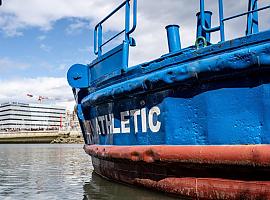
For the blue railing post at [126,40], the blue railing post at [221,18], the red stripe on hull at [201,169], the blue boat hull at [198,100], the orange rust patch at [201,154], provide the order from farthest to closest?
the blue railing post at [126,40] < the blue railing post at [221,18] < the blue boat hull at [198,100] < the red stripe on hull at [201,169] < the orange rust patch at [201,154]

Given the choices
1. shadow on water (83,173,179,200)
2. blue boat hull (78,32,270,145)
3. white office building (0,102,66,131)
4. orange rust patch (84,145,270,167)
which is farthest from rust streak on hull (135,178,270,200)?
white office building (0,102,66,131)

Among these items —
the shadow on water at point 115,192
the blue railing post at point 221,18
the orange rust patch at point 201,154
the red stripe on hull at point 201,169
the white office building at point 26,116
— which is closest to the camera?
the orange rust patch at point 201,154

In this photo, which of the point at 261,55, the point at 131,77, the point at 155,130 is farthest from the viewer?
the point at 131,77

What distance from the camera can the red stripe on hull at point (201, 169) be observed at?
4164 millimetres

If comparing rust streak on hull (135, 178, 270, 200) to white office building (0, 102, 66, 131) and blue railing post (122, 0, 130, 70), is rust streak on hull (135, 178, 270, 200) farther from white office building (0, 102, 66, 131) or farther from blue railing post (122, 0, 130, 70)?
white office building (0, 102, 66, 131)

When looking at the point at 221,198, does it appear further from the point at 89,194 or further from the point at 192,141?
the point at 89,194

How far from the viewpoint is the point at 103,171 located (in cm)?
738

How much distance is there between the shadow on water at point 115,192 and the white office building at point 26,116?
Answer: 12899cm

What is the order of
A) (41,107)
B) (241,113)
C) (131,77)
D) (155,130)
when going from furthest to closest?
(41,107) < (131,77) < (155,130) < (241,113)

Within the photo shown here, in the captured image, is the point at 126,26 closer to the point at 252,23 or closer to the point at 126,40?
the point at 126,40

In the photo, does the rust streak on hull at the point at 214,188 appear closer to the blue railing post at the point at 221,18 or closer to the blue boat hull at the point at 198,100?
the blue boat hull at the point at 198,100

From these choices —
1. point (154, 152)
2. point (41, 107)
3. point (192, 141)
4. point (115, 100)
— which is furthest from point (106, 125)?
point (41, 107)

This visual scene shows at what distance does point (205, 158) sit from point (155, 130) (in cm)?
107

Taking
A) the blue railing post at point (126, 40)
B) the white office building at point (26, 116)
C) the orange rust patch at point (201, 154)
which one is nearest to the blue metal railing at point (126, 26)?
the blue railing post at point (126, 40)
